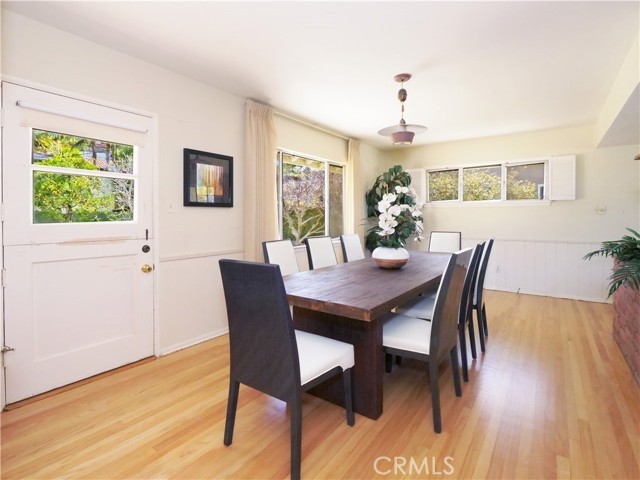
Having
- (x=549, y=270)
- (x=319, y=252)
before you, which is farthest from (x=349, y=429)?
(x=549, y=270)

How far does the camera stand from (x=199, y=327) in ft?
10.5

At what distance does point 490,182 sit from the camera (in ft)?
17.8

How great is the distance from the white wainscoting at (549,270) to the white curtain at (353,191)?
2043 mm

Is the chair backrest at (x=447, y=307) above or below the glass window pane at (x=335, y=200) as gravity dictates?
below

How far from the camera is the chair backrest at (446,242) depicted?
412 cm

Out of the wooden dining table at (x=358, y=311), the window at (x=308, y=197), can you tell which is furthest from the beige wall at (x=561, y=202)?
the wooden dining table at (x=358, y=311)

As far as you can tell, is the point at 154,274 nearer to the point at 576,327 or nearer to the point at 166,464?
the point at 166,464

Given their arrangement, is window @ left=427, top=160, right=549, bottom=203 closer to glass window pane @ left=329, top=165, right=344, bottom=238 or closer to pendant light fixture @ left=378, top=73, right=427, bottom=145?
glass window pane @ left=329, top=165, right=344, bottom=238

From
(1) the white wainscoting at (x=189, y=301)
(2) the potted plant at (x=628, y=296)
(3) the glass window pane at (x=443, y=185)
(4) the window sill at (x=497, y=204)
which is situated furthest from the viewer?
(3) the glass window pane at (x=443, y=185)

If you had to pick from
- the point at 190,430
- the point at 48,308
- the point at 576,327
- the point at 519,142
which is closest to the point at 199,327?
the point at 48,308

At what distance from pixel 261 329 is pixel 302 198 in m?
3.32

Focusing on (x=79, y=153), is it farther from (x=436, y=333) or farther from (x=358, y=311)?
(x=436, y=333)

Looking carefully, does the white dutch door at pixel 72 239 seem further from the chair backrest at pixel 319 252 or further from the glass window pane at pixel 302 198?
the glass window pane at pixel 302 198

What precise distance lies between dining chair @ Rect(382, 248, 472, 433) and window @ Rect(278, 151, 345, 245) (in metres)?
2.57
